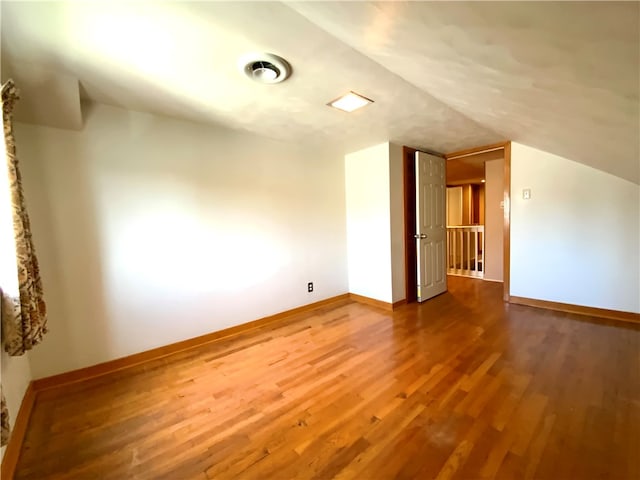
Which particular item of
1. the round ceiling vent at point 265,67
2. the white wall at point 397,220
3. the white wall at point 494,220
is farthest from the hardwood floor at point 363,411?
the white wall at point 494,220

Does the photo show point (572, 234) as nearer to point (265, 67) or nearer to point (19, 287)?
point (265, 67)

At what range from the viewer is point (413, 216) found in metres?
3.65

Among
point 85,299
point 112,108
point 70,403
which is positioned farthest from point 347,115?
point 70,403

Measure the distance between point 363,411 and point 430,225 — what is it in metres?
2.78

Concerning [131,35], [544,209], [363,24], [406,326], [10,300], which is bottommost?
[406,326]

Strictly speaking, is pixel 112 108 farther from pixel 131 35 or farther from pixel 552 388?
pixel 552 388

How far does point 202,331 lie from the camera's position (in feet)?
8.44

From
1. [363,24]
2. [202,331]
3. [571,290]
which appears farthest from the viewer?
[571,290]

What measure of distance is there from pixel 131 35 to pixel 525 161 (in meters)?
3.86

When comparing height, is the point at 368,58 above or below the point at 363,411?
above

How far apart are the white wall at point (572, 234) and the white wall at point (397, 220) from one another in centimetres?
134

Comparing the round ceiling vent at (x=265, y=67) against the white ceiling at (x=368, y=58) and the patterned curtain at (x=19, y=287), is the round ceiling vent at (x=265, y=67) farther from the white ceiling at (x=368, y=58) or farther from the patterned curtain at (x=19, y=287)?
the patterned curtain at (x=19, y=287)

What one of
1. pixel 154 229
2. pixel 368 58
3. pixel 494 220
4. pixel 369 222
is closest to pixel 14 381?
pixel 154 229

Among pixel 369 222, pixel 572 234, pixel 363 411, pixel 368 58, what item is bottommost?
pixel 363 411
